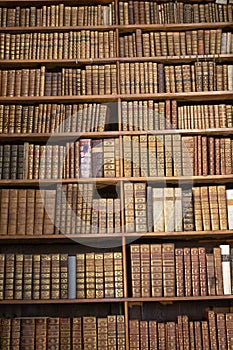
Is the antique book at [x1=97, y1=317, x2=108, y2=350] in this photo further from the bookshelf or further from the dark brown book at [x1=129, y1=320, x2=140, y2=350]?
the dark brown book at [x1=129, y1=320, x2=140, y2=350]

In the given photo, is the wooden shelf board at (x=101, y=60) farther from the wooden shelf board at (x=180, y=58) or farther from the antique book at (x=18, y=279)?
the antique book at (x=18, y=279)

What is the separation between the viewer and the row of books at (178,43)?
Result: 3.82 metres

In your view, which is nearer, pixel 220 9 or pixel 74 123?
pixel 74 123

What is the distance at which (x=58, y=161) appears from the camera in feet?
11.7

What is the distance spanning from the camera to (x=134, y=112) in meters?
3.68

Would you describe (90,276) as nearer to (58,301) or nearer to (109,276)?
(109,276)

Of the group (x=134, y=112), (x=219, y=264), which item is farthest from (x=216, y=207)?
(x=134, y=112)

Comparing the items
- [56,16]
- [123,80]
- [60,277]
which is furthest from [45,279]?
[56,16]

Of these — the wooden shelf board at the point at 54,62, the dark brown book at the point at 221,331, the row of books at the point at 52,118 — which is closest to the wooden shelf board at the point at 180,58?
the wooden shelf board at the point at 54,62

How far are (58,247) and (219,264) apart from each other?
1.03 meters

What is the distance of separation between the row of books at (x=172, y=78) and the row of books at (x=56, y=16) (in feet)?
1.30

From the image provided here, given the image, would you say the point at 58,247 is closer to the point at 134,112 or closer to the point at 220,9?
the point at 134,112

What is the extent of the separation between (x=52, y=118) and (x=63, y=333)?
130cm

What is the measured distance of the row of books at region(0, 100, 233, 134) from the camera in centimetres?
365
